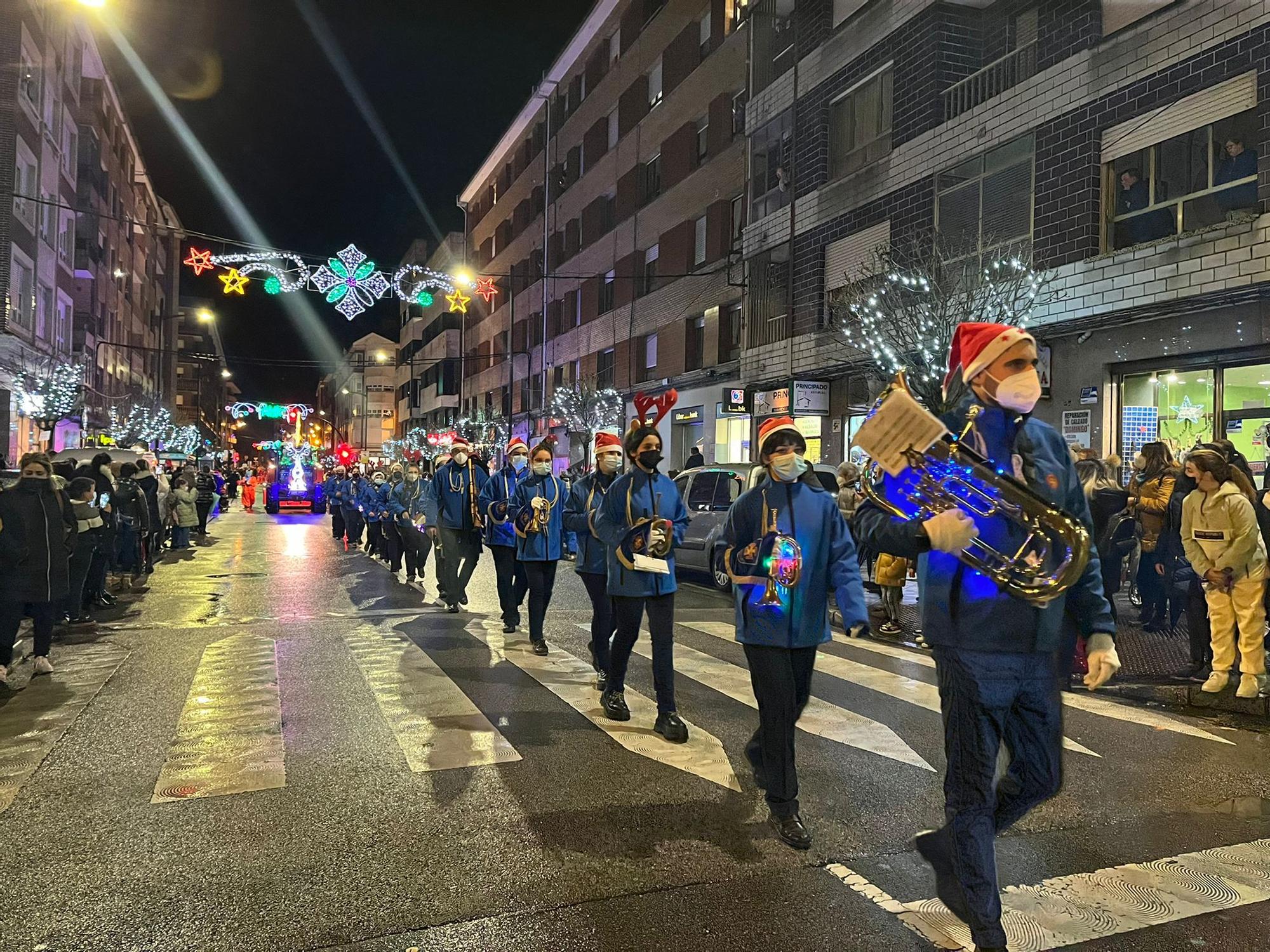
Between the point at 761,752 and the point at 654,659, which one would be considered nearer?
the point at 761,752

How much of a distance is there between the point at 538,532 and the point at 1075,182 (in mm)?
11549

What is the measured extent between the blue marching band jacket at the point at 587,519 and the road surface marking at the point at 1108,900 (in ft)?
11.2

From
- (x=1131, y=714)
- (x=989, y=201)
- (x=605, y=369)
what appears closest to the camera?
(x=1131, y=714)

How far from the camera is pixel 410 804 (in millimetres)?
4473

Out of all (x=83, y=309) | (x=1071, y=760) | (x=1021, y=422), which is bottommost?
(x=1071, y=760)

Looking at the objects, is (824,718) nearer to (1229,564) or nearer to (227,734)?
(1229,564)

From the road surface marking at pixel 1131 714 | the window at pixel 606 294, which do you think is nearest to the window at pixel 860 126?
the window at pixel 606 294

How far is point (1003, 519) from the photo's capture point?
2.95 metres

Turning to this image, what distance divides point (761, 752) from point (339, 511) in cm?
Answer: 1897

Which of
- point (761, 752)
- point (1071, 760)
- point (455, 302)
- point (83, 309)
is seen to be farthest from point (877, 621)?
point (83, 309)

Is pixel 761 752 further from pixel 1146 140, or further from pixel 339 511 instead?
pixel 339 511

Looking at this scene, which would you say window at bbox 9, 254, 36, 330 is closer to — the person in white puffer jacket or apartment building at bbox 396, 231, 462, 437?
apartment building at bbox 396, 231, 462, 437

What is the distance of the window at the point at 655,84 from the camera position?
104 feet

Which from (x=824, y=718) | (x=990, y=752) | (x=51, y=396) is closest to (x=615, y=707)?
(x=824, y=718)
